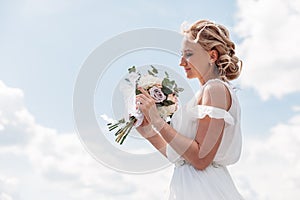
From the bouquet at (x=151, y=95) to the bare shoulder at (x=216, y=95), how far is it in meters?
0.23

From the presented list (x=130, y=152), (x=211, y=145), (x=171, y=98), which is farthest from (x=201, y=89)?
(x=130, y=152)

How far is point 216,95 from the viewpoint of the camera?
8.97 ft

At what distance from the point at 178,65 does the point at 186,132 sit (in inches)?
17.5

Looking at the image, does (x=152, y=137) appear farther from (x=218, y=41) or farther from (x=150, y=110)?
(x=218, y=41)

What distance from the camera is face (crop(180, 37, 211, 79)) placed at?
2.85 meters

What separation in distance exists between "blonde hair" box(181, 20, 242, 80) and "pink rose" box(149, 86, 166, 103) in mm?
373

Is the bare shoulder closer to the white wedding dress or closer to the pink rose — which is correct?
the white wedding dress

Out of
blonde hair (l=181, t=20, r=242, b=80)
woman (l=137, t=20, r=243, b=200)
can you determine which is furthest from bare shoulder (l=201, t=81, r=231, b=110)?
blonde hair (l=181, t=20, r=242, b=80)

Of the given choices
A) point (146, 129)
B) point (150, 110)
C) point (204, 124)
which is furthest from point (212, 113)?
point (146, 129)

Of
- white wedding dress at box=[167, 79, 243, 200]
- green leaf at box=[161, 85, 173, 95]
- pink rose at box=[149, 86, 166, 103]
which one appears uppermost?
green leaf at box=[161, 85, 173, 95]

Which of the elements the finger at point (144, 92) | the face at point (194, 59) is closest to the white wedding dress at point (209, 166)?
the face at point (194, 59)

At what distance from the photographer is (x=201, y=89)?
286 centimetres

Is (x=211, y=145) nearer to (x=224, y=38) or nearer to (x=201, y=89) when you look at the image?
(x=201, y=89)

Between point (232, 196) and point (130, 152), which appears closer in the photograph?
point (232, 196)
